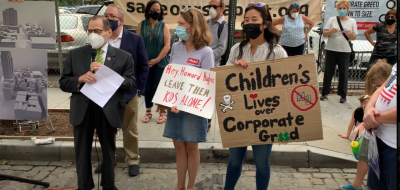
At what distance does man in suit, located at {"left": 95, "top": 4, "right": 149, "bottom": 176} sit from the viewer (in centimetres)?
377

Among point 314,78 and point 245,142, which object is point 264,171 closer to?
point 245,142

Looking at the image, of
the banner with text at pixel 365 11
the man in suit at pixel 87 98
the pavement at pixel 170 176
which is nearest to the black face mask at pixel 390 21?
the banner with text at pixel 365 11

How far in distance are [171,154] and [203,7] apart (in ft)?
11.5

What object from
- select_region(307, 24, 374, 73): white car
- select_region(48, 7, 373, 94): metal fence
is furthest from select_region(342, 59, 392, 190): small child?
select_region(307, 24, 374, 73): white car

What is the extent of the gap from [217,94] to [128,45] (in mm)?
1375

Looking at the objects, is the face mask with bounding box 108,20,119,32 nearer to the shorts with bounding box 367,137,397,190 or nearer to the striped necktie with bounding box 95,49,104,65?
the striped necktie with bounding box 95,49,104,65

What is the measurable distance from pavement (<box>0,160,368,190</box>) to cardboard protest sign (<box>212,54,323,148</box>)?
1073 mm

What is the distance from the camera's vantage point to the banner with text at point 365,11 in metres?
6.71

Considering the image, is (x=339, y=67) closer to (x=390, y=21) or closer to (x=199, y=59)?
(x=390, y=21)

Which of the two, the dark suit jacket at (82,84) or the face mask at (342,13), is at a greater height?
the face mask at (342,13)

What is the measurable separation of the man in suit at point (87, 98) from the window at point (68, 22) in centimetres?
537

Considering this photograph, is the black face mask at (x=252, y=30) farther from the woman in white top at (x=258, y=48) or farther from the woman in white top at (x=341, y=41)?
the woman in white top at (x=341, y=41)

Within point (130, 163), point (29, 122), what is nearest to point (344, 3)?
point (130, 163)

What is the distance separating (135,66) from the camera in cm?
390
